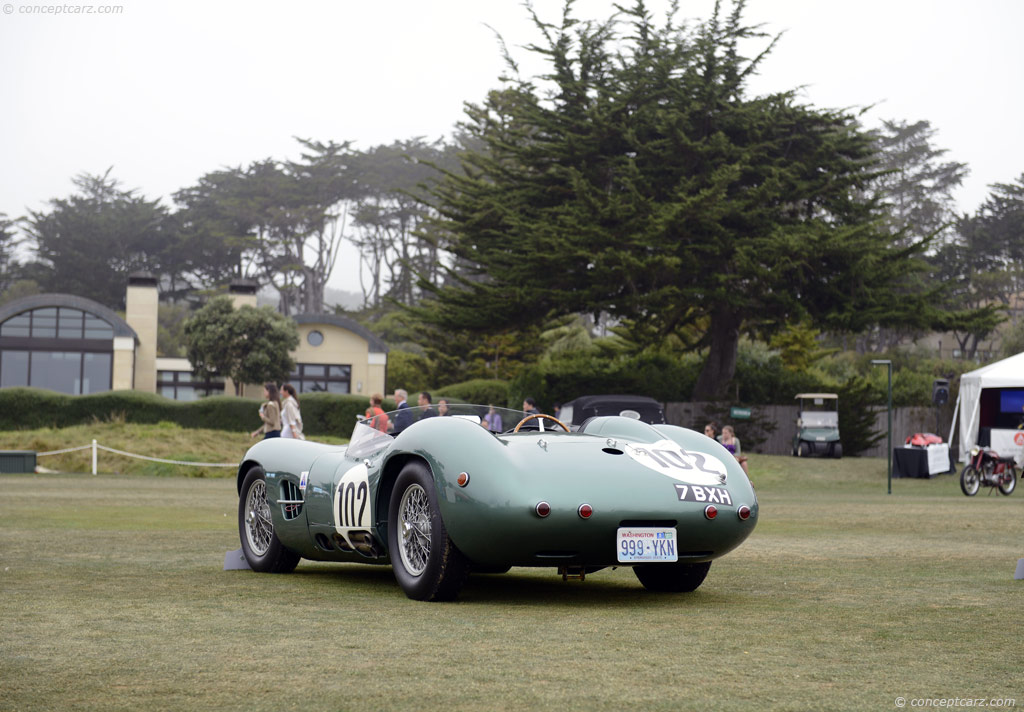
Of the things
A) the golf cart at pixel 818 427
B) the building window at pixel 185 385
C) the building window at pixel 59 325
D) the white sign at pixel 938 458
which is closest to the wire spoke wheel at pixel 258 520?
the white sign at pixel 938 458

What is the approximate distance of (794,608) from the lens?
7.31 meters

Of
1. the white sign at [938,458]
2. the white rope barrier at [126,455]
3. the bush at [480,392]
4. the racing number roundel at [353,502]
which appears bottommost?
the white rope barrier at [126,455]

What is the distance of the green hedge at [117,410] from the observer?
4516 centimetres

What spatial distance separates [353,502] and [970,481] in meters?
23.2

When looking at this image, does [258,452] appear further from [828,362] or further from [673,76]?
[828,362]

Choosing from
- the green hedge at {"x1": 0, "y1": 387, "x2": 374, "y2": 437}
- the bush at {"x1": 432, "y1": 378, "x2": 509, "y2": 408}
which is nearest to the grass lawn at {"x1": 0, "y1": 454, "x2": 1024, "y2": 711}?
the green hedge at {"x1": 0, "y1": 387, "x2": 374, "y2": 437}

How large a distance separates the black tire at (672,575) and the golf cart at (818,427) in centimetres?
3599

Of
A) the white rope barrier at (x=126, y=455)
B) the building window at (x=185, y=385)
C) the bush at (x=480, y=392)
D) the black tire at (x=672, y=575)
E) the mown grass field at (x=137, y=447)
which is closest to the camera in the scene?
the black tire at (x=672, y=575)

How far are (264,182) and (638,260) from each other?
65592 mm

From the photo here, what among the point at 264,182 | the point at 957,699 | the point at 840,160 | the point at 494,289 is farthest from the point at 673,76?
the point at 264,182

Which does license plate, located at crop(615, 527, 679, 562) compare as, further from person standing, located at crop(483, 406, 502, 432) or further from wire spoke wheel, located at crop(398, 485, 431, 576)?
person standing, located at crop(483, 406, 502, 432)

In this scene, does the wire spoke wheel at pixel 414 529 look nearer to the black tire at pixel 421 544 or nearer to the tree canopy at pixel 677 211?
the black tire at pixel 421 544

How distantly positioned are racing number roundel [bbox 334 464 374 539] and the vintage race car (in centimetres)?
1

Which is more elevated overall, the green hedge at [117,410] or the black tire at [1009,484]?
the green hedge at [117,410]
